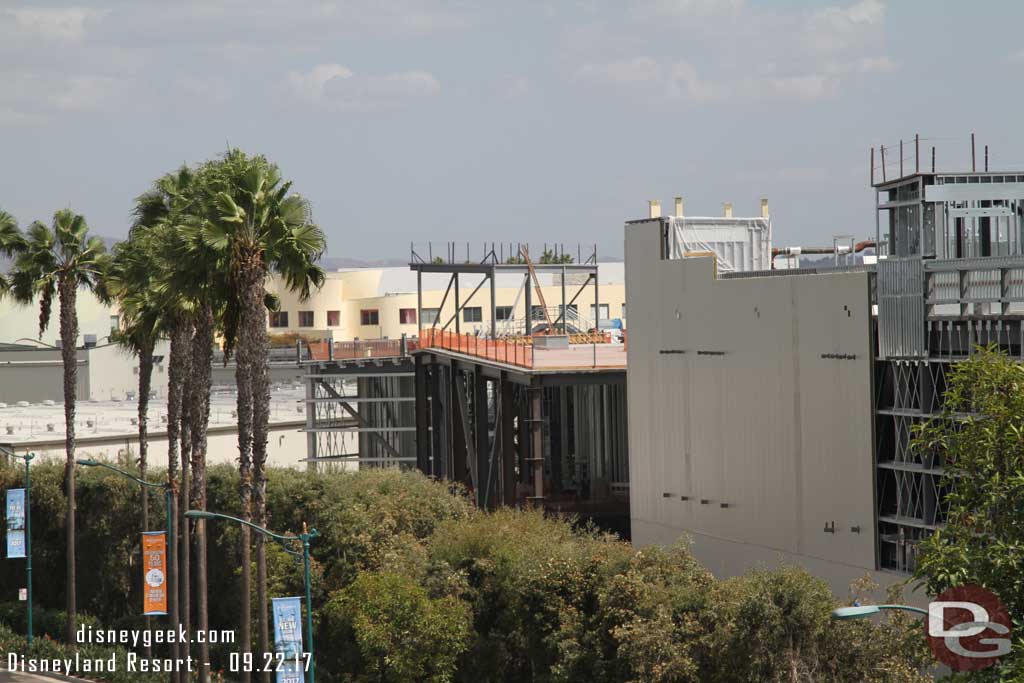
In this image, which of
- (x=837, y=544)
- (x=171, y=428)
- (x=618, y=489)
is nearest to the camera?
(x=837, y=544)

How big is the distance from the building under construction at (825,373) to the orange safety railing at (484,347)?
27.6ft

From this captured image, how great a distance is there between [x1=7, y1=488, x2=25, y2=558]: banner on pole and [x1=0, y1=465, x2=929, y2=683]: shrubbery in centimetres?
314

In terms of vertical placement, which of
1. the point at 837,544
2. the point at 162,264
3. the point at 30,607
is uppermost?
the point at 162,264

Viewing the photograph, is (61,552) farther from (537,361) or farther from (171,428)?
(537,361)

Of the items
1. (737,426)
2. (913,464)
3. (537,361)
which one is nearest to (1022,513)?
(913,464)

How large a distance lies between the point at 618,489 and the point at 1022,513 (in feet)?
128

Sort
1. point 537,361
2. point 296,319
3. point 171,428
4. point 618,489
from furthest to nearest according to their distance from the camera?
point 296,319, point 618,489, point 537,361, point 171,428

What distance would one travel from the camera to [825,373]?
34.3 m

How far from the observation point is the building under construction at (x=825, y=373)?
3111 centimetres

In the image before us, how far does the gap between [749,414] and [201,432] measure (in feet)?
46.7

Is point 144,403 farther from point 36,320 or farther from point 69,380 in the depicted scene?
point 36,320

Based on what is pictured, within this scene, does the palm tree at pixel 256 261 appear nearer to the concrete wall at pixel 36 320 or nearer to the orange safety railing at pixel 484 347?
the orange safety railing at pixel 484 347

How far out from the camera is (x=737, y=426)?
38.1 metres

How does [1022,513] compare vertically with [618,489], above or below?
above
